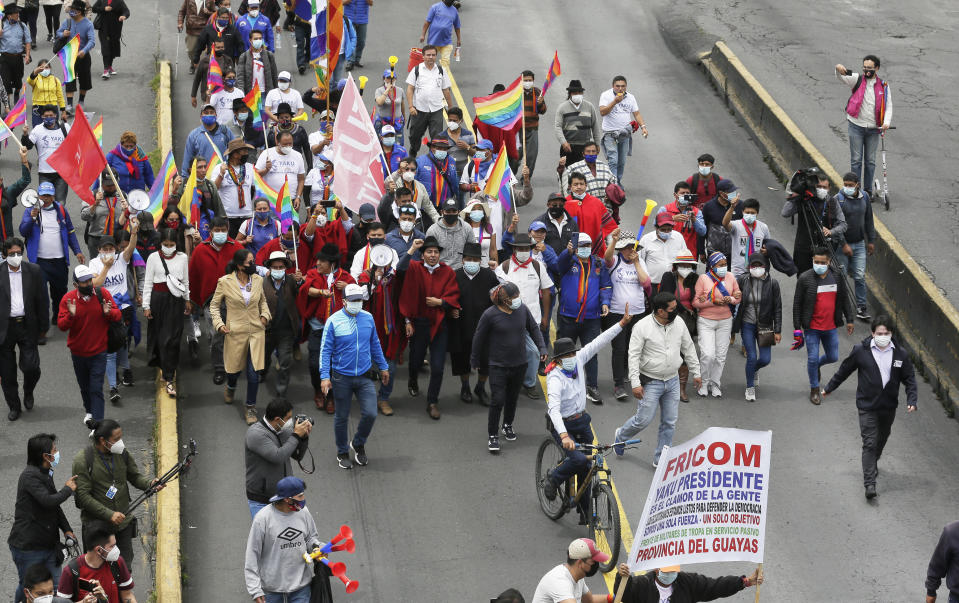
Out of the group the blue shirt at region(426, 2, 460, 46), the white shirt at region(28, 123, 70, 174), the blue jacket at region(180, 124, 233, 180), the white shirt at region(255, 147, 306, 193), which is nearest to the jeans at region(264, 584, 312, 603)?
the white shirt at region(255, 147, 306, 193)

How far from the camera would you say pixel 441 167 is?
61.1 ft

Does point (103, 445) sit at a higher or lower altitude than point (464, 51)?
lower

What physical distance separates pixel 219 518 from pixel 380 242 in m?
3.86

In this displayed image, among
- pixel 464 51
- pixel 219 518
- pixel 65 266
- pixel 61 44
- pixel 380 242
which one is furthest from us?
pixel 464 51

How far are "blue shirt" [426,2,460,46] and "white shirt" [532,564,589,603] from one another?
14897 millimetres

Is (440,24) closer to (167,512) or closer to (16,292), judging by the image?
(16,292)

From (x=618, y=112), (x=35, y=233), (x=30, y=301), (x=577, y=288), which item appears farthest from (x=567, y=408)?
(x=618, y=112)

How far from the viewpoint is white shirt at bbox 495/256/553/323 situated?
16016 millimetres

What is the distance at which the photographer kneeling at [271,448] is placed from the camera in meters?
12.3

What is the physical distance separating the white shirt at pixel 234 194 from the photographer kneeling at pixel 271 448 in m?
6.35

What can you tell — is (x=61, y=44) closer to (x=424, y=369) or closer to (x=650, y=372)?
(x=424, y=369)

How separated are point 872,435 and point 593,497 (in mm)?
3326

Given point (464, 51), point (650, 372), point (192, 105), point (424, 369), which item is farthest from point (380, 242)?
point (464, 51)

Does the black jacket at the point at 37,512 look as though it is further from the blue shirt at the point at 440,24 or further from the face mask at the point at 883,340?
the blue shirt at the point at 440,24
